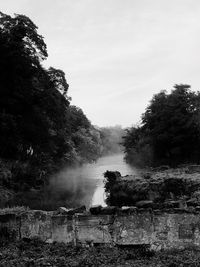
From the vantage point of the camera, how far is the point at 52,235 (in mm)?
11984

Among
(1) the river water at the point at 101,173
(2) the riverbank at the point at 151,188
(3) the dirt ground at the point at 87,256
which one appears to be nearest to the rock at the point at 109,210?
(3) the dirt ground at the point at 87,256

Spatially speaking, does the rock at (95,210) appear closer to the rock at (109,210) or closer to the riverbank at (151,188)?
the rock at (109,210)

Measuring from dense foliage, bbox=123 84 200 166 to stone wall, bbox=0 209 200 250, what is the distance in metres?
43.5

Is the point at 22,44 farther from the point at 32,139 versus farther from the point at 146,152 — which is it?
the point at 146,152

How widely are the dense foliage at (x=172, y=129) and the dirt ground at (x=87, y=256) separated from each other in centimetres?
4411

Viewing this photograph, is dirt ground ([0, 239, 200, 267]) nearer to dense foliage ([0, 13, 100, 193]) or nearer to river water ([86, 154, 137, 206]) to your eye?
river water ([86, 154, 137, 206])

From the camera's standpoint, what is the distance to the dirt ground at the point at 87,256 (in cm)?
987

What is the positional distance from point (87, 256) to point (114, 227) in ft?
4.57

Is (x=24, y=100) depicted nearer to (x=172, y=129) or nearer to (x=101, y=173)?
(x=172, y=129)

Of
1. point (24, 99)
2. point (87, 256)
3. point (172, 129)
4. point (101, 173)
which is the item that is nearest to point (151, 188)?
point (24, 99)

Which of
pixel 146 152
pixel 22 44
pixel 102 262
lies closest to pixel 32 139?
pixel 22 44

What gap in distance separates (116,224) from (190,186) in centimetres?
1694

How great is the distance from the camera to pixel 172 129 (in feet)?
186

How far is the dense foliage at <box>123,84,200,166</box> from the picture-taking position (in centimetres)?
5638
